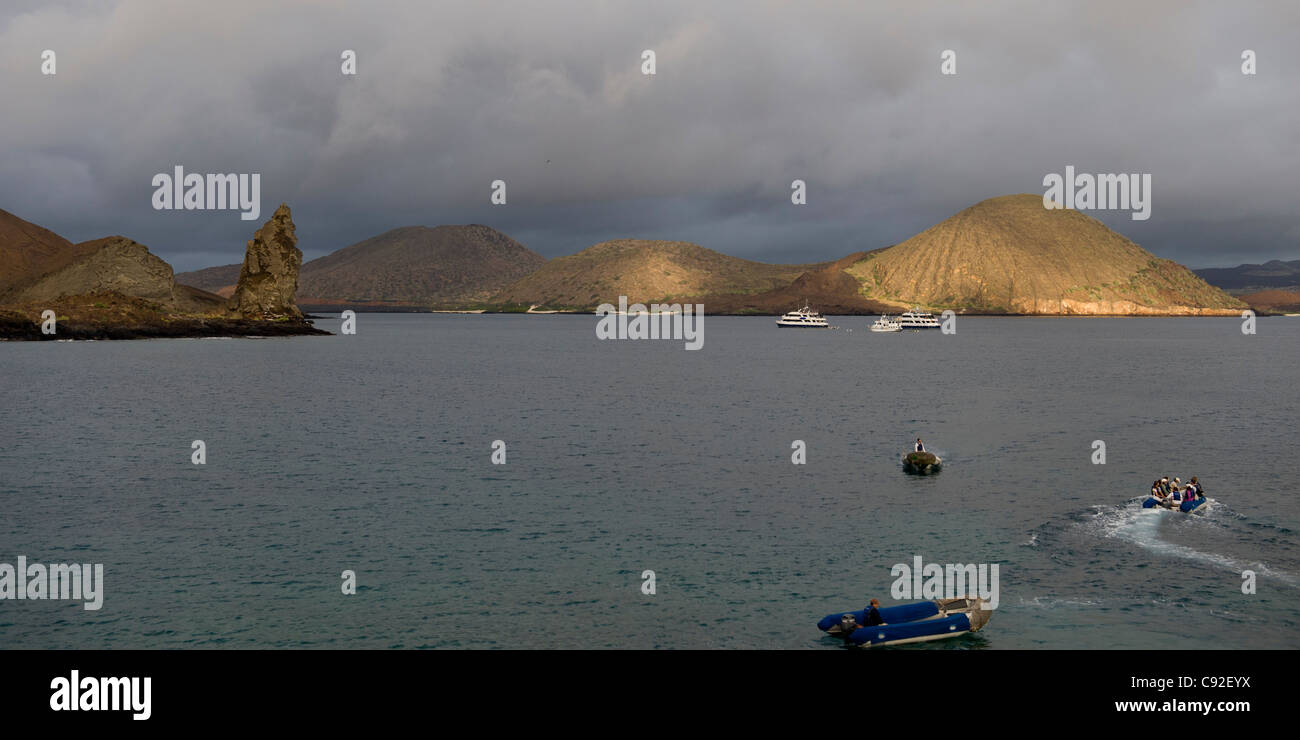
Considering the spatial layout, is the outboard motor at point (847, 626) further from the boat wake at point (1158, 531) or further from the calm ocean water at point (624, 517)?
the boat wake at point (1158, 531)

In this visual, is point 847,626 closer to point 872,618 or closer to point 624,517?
point 872,618

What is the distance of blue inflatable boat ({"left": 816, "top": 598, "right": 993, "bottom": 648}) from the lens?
27625 mm

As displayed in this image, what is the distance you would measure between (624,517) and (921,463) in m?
21.7

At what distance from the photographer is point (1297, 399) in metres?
98.7

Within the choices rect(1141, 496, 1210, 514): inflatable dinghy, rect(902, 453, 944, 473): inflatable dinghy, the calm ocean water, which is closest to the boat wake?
the calm ocean water

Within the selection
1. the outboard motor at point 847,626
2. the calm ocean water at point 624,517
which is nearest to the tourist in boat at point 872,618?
the outboard motor at point 847,626

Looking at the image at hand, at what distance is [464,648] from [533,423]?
2071 inches

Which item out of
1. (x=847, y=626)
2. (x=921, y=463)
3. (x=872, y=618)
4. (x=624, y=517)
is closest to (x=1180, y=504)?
(x=921, y=463)

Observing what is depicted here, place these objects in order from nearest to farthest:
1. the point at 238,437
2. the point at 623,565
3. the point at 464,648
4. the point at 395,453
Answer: the point at 464,648, the point at 623,565, the point at 395,453, the point at 238,437

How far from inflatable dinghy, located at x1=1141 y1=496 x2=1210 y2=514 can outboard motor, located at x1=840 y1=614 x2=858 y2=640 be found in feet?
84.8

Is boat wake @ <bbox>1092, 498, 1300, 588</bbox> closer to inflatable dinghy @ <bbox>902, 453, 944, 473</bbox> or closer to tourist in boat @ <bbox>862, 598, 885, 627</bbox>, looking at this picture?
inflatable dinghy @ <bbox>902, 453, 944, 473</bbox>

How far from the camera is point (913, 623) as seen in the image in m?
28.1
